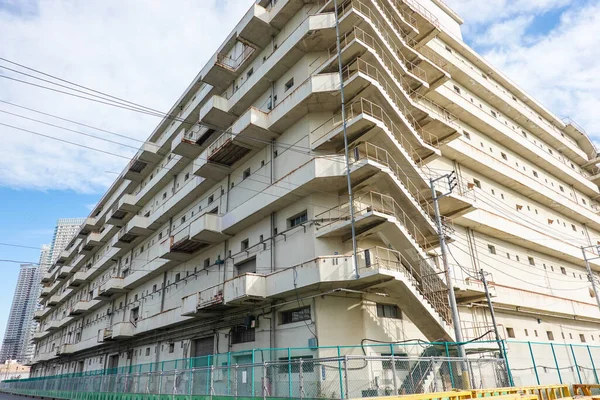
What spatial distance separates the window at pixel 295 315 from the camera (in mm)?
18750

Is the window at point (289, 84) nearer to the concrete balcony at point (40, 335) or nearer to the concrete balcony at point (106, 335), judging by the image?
the concrete balcony at point (106, 335)

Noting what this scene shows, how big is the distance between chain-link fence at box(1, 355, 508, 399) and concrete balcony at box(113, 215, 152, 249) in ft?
65.7

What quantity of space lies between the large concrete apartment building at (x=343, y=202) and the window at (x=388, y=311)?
11cm


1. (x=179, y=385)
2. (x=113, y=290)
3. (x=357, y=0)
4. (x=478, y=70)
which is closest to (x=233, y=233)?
(x=179, y=385)

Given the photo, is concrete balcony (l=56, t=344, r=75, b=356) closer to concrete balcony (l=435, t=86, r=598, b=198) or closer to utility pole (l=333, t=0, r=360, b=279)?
utility pole (l=333, t=0, r=360, b=279)

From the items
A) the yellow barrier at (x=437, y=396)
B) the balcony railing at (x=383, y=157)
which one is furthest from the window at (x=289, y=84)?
the yellow barrier at (x=437, y=396)

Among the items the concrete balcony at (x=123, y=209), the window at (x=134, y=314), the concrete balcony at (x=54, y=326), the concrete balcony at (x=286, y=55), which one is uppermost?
the concrete balcony at (x=286, y=55)

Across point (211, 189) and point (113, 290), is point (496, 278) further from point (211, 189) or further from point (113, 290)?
point (113, 290)

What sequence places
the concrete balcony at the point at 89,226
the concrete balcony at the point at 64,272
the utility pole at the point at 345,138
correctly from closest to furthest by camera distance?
the utility pole at the point at 345,138 < the concrete balcony at the point at 89,226 < the concrete balcony at the point at 64,272

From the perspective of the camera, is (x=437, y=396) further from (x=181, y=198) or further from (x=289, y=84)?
(x=181, y=198)

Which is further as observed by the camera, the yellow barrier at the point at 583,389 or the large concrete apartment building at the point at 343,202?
the large concrete apartment building at the point at 343,202

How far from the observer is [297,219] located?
21.3 meters

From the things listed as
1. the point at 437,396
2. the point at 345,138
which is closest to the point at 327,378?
the point at 437,396

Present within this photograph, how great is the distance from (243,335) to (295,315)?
450 cm
